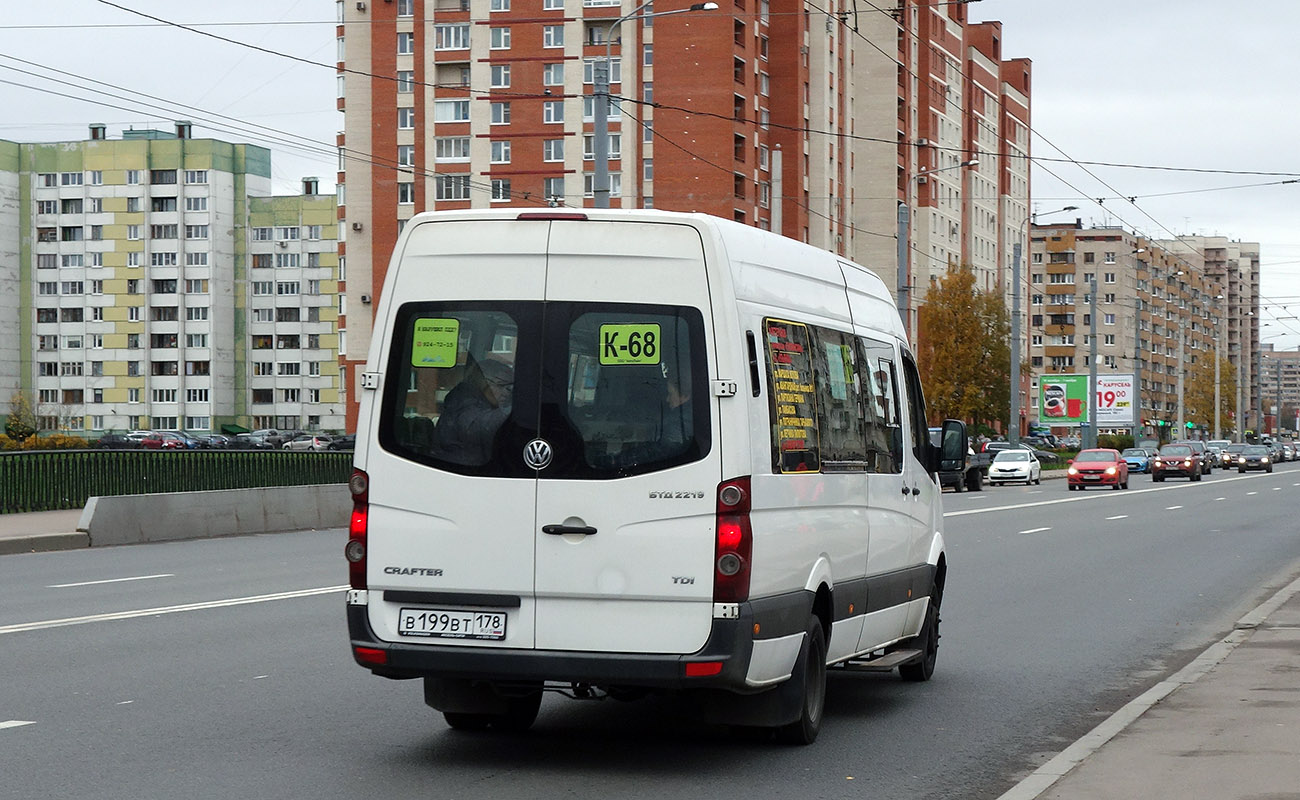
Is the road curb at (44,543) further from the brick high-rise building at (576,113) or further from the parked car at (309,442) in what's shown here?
the parked car at (309,442)

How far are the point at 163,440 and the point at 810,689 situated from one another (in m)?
90.4

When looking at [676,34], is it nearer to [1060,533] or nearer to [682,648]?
[1060,533]

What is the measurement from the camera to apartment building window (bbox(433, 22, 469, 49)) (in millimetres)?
93125

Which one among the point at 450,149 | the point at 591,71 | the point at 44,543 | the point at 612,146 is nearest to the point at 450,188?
the point at 450,149

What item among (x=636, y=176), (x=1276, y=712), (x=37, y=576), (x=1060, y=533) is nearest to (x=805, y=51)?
(x=636, y=176)

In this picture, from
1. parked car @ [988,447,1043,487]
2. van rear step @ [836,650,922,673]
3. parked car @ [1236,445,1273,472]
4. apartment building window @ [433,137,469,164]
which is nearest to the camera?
van rear step @ [836,650,922,673]

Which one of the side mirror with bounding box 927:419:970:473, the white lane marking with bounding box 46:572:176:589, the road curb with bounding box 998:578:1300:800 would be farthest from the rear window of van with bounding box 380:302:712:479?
the white lane marking with bounding box 46:572:176:589

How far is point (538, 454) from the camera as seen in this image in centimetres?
762

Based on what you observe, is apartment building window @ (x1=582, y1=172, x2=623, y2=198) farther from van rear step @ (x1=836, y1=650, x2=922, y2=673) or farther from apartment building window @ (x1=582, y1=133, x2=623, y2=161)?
van rear step @ (x1=836, y1=650, x2=922, y2=673)

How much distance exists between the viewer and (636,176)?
297 feet

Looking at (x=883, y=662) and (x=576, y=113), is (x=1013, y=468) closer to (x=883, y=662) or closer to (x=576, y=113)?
(x=576, y=113)

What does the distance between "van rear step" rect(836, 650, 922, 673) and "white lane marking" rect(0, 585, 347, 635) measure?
20.2 ft

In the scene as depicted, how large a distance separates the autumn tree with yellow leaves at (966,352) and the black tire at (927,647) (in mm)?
79447

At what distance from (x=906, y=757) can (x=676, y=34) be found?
83.6m
